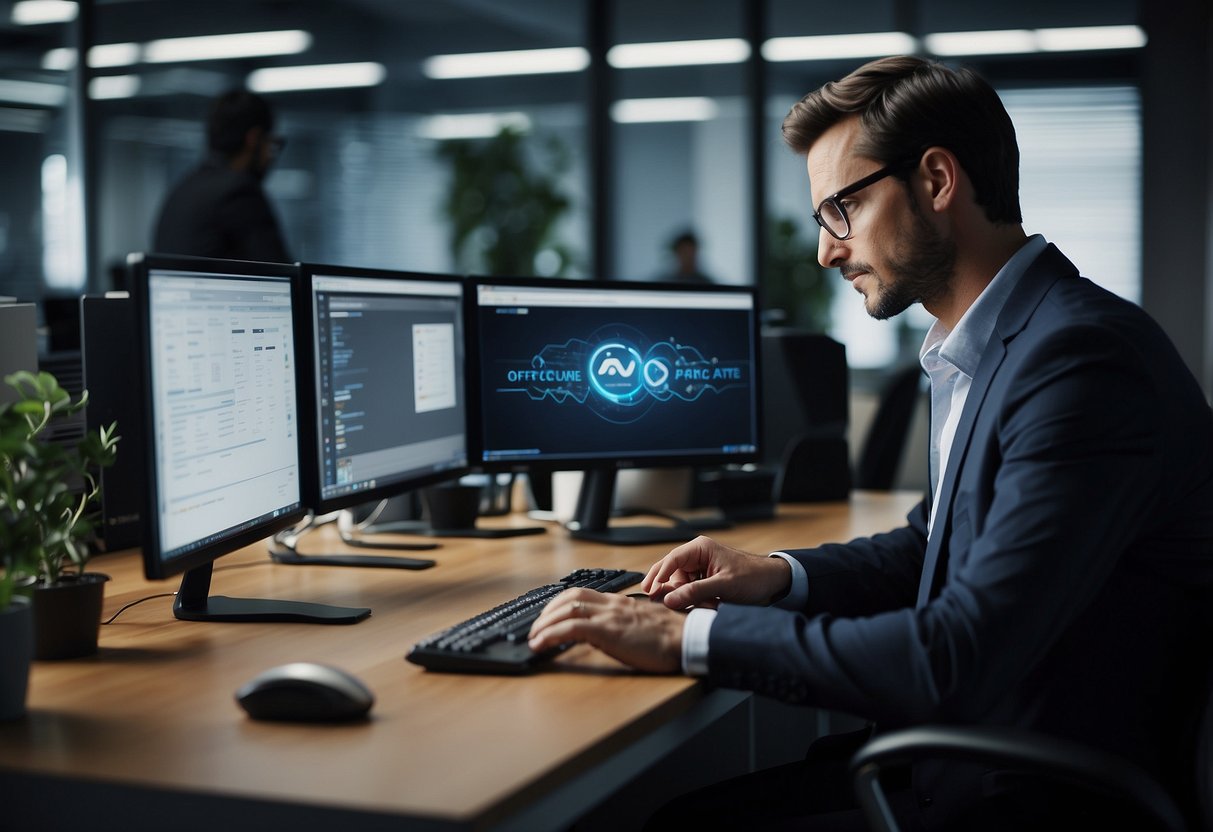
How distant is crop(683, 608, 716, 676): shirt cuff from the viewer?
1322 millimetres

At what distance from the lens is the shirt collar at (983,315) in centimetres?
151

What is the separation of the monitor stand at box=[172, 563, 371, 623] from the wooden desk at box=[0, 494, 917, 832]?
0.02 m

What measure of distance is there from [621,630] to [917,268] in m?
0.62

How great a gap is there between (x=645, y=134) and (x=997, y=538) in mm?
5358

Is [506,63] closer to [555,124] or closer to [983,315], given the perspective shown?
[555,124]

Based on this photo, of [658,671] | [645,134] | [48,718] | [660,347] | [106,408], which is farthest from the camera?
[645,134]

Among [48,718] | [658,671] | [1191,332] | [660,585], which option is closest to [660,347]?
[660,585]

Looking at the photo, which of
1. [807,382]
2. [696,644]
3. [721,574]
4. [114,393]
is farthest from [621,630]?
[807,382]

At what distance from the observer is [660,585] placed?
166 cm

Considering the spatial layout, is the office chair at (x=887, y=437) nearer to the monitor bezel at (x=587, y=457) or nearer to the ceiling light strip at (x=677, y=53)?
the monitor bezel at (x=587, y=457)

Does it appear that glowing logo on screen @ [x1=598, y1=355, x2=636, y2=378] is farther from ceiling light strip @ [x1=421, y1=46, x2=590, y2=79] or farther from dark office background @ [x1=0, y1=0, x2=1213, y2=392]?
ceiling light strip @ [x1=421, y1=46, x2=590, y2=79]

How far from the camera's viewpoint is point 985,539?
1.24 meters

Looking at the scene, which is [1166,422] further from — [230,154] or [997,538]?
[230,154]

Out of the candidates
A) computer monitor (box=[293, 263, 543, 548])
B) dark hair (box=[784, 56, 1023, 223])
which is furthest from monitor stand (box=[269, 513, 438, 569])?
dark hair (box=[784, 56, 1023, 223])
